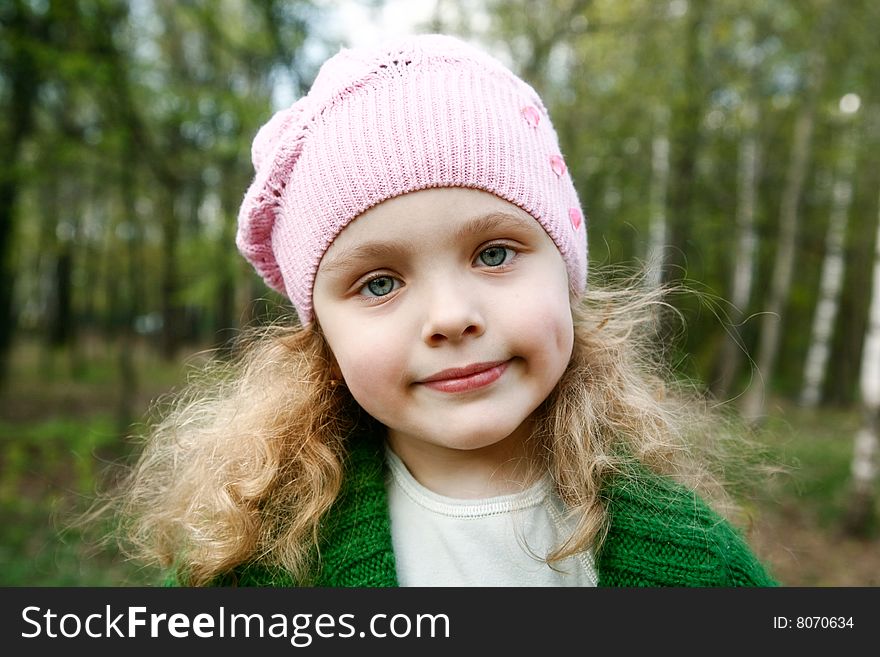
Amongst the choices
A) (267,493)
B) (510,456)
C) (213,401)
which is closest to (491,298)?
(510,456)

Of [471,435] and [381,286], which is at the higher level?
[381,286]

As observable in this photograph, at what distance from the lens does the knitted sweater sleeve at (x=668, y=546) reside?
1599mm

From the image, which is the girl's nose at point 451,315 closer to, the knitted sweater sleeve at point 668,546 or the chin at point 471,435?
the chin at point 471,435

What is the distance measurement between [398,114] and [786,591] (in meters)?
1.58

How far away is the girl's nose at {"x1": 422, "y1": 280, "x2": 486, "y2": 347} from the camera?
1.45 meters

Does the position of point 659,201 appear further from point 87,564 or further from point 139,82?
point 87,564

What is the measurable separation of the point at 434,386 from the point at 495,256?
36 centimetres

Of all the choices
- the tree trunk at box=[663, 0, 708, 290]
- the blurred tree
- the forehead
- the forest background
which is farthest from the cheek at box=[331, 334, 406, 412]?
the tree trunk at box=[663, 0, 708, 290]

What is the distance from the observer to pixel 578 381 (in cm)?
194

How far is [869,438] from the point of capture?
615cm

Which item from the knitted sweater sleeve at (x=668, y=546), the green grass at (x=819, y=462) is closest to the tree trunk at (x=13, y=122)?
the knitted sweater sleeve at (x=668, y=546)

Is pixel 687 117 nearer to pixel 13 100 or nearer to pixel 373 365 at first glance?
pixel 373 365

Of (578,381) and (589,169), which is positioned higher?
(578,381)

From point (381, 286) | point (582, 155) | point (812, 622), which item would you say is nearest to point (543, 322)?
point (381, 286)
